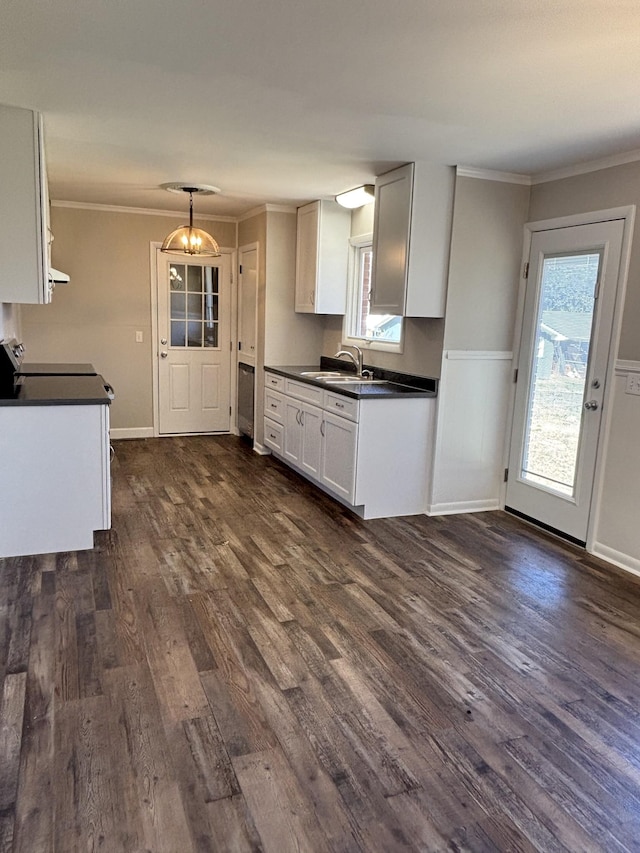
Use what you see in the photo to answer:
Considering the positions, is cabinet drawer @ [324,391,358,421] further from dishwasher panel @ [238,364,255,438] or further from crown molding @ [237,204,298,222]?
crown molding @ [237,204,298,222]

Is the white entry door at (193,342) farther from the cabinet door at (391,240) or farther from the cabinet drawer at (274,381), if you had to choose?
the cabinet door at (391,240)

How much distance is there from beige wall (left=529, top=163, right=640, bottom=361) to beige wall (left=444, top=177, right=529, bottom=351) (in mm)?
308

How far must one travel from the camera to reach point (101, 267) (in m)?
6.16

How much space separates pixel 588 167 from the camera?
3684mm

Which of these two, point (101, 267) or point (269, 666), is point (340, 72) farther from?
point (101, 267)

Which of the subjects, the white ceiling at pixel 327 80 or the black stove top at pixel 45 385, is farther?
the black stove top at pixel 45 385

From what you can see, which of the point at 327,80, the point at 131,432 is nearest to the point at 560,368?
the point at 327,80

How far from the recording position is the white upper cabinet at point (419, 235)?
3996 mm

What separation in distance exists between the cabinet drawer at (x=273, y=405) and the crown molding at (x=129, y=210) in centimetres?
201

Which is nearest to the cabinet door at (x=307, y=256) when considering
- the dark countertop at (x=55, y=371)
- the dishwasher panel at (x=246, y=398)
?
the dishwasher panel at (x=246, y=398)

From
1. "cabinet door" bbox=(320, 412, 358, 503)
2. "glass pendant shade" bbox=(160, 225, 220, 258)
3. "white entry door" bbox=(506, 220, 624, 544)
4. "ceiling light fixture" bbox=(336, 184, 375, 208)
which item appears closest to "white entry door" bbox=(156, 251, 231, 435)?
"glass pendant shade" bbox=(160, 225, 220, 258)

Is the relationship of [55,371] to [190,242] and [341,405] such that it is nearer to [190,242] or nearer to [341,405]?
[190,242]

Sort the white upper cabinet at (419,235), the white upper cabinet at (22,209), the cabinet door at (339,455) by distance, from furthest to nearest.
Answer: the cabinet door at (339,455), the white upper cabinet at (419,235), the white upper cabinet at (22,209)

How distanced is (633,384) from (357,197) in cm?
261
